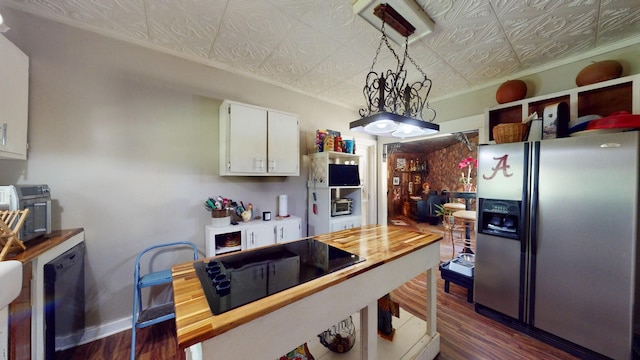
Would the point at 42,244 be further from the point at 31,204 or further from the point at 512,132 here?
the point at 512,132

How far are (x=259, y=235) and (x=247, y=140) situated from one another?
1.01 meters

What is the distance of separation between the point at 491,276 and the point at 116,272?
Result: 347 centimetres

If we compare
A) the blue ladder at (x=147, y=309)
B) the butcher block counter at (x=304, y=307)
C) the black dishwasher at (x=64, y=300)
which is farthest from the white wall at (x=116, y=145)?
the butcher block counter at (x=304, y=307)

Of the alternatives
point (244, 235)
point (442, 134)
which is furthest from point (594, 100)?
point (244, 235)

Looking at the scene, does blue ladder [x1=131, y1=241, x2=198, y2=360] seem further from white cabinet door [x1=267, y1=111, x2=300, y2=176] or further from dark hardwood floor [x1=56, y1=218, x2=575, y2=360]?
white cabinet door [x1=267, y1=111, x2=300, y2=176]

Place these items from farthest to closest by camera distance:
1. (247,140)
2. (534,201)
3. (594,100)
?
(247,140) < (594,100) < (534,201)

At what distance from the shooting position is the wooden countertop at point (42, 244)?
1141 millimetres

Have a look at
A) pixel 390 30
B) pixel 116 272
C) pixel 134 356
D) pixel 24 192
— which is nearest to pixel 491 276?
pixel 390 30

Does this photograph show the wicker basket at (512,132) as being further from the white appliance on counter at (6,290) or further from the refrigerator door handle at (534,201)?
the white appliance on counter at (6,290)

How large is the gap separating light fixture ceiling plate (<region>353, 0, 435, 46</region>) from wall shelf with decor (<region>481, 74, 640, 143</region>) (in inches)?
57.6

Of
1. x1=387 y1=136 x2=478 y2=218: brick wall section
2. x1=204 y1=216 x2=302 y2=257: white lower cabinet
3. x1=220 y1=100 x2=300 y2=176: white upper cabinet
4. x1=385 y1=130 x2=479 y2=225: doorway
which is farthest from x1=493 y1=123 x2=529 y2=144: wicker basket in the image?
x1=387 y1=136 x2=478 y2=218: brick wall section

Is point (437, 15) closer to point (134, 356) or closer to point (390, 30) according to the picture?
point (390, 30)

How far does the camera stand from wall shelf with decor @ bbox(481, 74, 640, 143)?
1.77 meters

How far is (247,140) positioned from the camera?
2.27 metres
